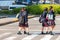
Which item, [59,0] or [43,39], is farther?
[59,0]

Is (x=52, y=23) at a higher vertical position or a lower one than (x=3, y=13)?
higher

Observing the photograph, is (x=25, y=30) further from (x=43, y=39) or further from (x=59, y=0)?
(x=59, y=0)

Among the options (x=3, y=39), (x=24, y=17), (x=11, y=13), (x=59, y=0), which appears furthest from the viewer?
(x=59, y=0)

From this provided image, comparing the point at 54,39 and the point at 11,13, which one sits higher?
the point at 54,39

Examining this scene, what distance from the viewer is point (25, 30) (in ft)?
65.2

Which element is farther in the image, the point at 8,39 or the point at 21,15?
the point at 21,15

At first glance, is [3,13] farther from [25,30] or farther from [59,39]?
[59,39]

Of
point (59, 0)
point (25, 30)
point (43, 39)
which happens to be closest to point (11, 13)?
point (25, 30)

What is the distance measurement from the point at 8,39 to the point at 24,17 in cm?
278

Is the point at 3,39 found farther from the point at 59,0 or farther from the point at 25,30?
the point at 59,0

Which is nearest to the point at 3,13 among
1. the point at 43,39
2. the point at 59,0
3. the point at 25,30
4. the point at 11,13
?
the point at 11,13

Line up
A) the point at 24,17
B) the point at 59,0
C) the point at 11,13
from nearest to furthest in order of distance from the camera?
the point at 24,17
the point at 11,13
the point at 59,0

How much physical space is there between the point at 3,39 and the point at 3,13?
123ft

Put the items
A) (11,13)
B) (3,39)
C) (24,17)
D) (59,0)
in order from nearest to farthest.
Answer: (3,39) < (24,17) < (11,13) < (59,0)
